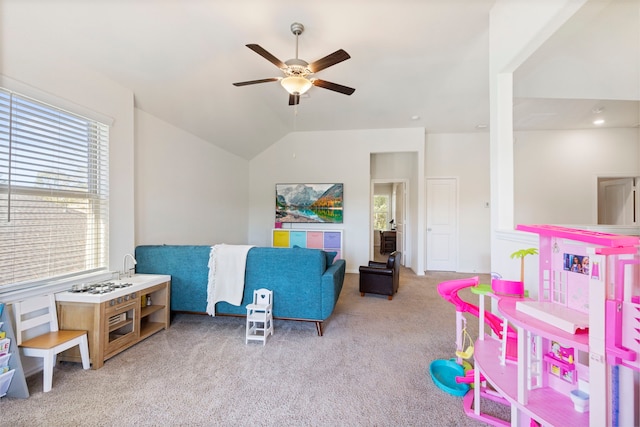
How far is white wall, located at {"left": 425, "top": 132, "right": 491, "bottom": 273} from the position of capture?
546 cm

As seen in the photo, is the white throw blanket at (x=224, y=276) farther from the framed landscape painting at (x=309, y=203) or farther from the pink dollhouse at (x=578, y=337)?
the framed landscape painting at (x=309, y=203)

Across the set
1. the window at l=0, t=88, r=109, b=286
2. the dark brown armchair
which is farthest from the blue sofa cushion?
the dark brown armchair

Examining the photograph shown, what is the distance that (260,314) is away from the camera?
99.8 inches

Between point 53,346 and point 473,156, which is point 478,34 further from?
point 53,346

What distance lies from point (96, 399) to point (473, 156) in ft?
21.4

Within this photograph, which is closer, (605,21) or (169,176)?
(605,21)

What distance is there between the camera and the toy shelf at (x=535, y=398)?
3.19ft

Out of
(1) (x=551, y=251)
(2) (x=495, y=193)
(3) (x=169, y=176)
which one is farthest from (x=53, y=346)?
(2) (x=495, y=193)

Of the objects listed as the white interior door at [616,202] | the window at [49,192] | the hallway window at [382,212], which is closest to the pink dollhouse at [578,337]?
the window at [49,192]

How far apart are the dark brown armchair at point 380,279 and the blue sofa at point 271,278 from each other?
1149 mm

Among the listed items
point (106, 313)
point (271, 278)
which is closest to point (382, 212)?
point (271, 278)

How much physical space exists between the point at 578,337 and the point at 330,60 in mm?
2278

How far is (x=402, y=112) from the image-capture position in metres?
4.50

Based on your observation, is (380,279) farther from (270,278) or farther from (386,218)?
(386,218)
